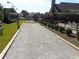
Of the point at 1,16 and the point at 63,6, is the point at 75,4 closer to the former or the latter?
the point at 63,6

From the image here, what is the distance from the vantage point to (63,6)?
9944 centimetres

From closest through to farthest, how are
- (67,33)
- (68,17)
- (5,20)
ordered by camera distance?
(67,33) < (5,20) < (68,17)

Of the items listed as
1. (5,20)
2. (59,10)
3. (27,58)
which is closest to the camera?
(27,58)

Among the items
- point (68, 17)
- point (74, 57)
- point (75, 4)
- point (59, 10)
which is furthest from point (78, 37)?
point (75, 4)

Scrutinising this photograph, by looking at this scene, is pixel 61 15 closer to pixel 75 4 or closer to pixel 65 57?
pixel 75 4

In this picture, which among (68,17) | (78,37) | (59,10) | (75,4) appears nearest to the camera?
(78,37)

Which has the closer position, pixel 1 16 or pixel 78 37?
pixel 78 37

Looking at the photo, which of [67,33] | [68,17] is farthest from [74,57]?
[68,17]

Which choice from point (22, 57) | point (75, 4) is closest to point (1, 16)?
point (75, 4)

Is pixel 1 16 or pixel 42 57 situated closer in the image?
pixel 42 57

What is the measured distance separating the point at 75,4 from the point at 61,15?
696 inches

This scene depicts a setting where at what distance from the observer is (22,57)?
1255cm

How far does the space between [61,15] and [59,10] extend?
7.98 metres

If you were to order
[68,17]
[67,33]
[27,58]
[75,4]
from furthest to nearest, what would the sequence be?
[75,4]
[68,17]
[67,33]
[27,58]
